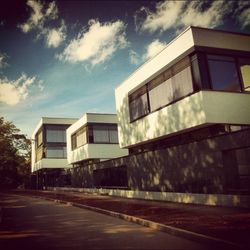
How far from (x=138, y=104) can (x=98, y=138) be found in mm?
12444

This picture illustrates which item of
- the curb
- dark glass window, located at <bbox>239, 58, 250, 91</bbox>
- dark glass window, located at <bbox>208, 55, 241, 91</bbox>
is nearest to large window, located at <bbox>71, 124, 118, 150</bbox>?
dark glass window, located at <bbox>239, 58, 250, 91</bbox>

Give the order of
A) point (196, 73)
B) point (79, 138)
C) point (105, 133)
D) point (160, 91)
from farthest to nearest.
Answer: point (79, 138), point (105, 133), point (160, 91), point (196, 73)

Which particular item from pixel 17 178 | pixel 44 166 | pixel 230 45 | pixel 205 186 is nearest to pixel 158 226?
pixel 205 186

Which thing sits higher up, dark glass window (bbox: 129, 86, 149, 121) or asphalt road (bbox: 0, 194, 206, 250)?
dark glass window (bbox: 129, 86, 149, 121)

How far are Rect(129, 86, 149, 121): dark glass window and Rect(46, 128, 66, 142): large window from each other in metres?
25.4

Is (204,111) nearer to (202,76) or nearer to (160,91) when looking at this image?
(202,76)

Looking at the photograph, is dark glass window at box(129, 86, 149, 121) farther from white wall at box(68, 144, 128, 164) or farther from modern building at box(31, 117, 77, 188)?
modern building at box(31, 117, 77, 188)

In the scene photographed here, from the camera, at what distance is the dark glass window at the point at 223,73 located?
572 inches

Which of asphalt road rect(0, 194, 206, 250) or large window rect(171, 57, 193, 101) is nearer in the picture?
asphalt road rect(0, 194, 206, 250)

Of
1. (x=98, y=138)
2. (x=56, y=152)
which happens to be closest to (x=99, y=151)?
(x=98, y=138)

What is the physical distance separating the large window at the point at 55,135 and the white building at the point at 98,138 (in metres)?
11.3

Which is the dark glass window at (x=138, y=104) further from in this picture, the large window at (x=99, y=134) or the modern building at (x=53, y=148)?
the modern building at (x=53, y=148)

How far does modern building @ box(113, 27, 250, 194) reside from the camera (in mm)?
12859

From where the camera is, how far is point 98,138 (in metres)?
32.0
